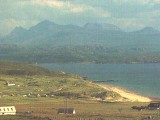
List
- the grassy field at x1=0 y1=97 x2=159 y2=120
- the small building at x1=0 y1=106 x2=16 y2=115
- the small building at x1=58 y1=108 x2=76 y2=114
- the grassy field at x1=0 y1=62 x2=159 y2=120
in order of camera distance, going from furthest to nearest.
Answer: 1. the small building at x1=58 y1=108 x2=76 y2=114
2. the small building at x1=0 y1=106 x2=16 y2=115
3. the grassy field at x1=0 y1=62 x2=159 y2=120
4. the grassy field at x1=0 y1=97 x2=159 y2=120

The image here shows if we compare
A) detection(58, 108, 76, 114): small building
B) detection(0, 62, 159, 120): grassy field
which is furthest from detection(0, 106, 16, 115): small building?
detection(58, 108, 76, 114): small building

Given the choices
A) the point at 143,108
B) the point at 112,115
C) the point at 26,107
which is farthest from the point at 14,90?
the point at 112,115

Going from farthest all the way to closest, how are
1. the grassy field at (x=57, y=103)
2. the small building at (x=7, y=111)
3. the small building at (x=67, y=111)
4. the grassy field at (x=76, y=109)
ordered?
the small building at (x=67, y=111) → the small building at (x=7, y=111) → the grassy field at (x=57, y=103) → the grassy field at (x=76, y=109)

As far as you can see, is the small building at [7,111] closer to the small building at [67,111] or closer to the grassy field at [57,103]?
the grassy field at [57,103]

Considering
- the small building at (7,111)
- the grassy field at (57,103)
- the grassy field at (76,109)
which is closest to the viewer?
the grassy field at (76,109)

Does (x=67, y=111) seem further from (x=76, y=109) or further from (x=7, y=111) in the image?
(x=7, y=111)

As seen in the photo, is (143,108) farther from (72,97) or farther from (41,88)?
(41,88)

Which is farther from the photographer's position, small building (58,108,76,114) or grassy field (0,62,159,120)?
small building (58,108,76,114)

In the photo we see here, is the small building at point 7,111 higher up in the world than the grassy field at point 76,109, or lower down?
higher up

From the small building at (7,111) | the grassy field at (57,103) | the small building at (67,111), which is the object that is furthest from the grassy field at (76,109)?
the small building at (7,111)

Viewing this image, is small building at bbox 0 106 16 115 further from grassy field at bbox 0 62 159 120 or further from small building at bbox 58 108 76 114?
small building at bbox 58 108 76 114

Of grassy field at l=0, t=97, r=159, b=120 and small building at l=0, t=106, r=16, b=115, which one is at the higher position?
small building at l=0, t=106, r=16, b=115

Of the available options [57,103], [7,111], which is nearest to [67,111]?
[7,111]
